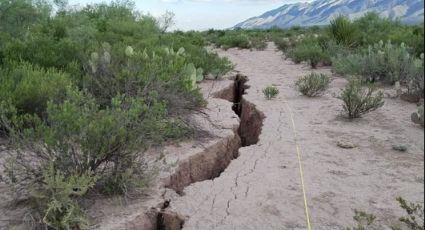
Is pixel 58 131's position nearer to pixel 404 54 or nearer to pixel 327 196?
pixel 327 196

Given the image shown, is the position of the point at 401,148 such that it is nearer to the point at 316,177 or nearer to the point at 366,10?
the point at 316,177

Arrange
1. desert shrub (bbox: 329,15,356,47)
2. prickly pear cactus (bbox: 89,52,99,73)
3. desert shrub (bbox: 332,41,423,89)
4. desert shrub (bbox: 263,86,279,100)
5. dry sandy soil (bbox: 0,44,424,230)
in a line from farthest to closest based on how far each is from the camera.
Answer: desert shrub (bbox: 329,15,356,47)
desert shrub (bbox: 332,41,423,89)
desert shrub (bbox: 263,86,279,100)
prickly pear cactus (bbox: 89,52,99,73)
dry sandy soil (bbox: 0,44,424,230)

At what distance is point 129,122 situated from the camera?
163 inches

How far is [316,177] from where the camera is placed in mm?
5008

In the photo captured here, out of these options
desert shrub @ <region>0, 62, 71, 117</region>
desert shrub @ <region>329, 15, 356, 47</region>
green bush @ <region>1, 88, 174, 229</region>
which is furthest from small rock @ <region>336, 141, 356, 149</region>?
desert shrub @ <region>329, 15, 356, 47</region>

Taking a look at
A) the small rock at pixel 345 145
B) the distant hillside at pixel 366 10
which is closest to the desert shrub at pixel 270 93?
the distant hillside at pixel 366 10

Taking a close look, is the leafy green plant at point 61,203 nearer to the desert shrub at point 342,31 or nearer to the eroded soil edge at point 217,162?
the eroded soil edge at point 217,162

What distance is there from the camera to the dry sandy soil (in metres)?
4.01

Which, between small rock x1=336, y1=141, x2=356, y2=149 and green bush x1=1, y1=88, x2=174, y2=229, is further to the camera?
small rock x1=336, y1=141, x2=356, y2=149

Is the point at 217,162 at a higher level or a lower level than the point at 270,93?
lower

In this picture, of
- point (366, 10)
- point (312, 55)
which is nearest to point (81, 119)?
point (366, 10)

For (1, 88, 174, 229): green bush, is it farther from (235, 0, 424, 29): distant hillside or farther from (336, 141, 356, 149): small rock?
(336, 141, 356, 149): small rock

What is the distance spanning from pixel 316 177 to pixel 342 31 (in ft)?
41.8

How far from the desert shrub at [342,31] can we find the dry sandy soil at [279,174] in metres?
8.47
